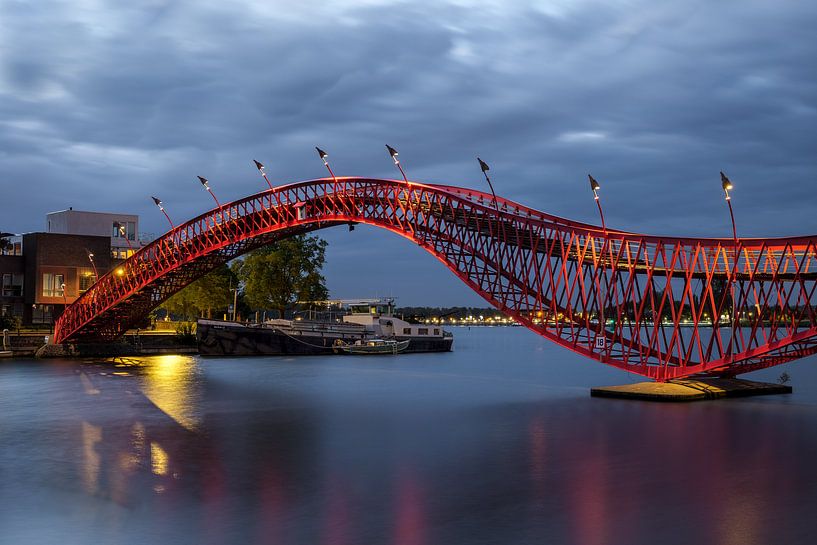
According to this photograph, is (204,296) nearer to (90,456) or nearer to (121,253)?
(121,253)

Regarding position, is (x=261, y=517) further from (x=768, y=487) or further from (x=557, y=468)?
(x=768, y=487)

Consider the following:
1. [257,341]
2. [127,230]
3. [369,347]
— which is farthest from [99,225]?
[369,347]

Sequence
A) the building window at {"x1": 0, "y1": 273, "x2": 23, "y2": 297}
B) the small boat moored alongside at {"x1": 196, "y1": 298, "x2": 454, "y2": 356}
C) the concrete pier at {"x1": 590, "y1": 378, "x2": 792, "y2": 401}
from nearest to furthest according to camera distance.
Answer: the concrete pier at {"x1": 590, "y1": 378, "x2": 792, "y2": 401} < the small boat moored alongside at {"x1": 196, "y1": 298, "x2": 454, "y2": 356} < the building window at {"x1": 0, "y1": 273, "x2": 23, "y2": 297}

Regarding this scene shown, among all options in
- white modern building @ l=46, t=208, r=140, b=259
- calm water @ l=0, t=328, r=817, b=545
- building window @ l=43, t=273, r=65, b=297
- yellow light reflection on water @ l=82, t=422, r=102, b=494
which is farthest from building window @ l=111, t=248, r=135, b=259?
yellow light reflection on water @ l=82, t=422, r=102, b=494

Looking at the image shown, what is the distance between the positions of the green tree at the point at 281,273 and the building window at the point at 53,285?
25.4 m

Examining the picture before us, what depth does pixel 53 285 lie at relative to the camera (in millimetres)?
102500

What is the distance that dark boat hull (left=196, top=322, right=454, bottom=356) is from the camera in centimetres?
9512

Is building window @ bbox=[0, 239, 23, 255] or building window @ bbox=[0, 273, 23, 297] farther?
building window @ bbox=[0, 239, 23, 255]

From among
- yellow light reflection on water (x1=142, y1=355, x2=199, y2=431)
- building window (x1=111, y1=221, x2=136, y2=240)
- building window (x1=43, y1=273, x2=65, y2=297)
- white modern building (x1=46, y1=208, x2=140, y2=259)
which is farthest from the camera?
building window (x1=111, y1=221, x2=136, y2=240)

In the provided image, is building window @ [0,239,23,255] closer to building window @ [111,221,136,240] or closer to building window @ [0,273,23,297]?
building window @ [0,273,23,297]

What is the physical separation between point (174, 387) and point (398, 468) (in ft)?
107

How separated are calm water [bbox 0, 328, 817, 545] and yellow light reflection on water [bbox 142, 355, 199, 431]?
1.08 ft

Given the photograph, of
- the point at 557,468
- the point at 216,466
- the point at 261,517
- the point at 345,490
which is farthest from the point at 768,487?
the point at 216,466

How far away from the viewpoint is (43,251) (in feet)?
333
